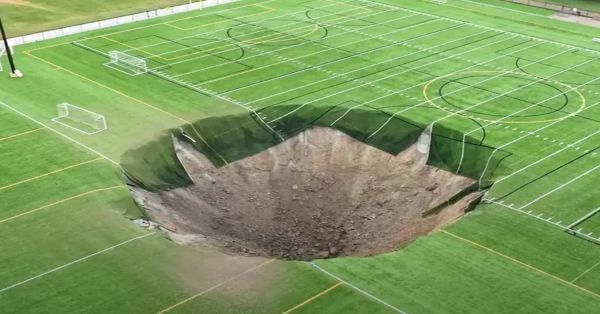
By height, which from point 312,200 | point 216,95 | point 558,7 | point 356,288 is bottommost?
point 312,200

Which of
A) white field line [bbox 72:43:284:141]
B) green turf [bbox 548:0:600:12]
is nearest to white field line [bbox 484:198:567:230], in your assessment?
white field line [bbox 72:43:284:141]

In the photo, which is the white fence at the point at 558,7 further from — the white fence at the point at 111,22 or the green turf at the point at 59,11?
the green turf at the point at 59,11

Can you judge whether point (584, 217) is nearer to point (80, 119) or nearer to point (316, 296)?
point (316, 296)

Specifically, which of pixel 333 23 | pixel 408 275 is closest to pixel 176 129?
pixel 408 275

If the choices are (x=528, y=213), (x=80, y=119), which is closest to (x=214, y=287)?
(x=528, y=213)

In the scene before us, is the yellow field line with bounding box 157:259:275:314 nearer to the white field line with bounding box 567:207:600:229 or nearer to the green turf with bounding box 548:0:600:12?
the white field line with bounding box 567:207:600:229

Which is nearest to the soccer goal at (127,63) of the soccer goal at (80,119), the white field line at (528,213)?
the soccer goal at (80,119)
